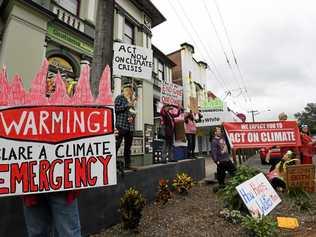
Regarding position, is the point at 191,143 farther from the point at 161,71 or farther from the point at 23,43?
the point at 161,71

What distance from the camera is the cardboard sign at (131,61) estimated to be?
5.04 meters

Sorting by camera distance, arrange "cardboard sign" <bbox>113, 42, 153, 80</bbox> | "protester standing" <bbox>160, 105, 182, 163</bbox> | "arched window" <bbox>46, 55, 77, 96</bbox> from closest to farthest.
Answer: "cardboard sign" <bbox>113, 42, 153, 80</bbox>
"protester standing" <bbox>160, 105, 182, 163</bbox>
"arched window" <bbox>46, 55, 77, 96</bbox>

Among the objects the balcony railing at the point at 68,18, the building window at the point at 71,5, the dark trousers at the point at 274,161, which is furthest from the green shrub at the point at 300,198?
the building window at the point at 71,5

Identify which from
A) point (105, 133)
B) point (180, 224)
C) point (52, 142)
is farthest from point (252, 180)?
point (52, 142)

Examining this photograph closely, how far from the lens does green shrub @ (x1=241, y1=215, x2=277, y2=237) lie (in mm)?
3677

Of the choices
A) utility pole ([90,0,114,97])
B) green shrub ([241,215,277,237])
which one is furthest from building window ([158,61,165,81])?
green shrub ([241,215,277,237])

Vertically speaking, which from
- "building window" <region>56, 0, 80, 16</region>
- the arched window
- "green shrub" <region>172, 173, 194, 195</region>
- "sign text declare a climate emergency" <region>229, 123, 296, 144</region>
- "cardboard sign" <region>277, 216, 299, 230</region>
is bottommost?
"cardboard sign" <region>277, 216, 299, 230</region>

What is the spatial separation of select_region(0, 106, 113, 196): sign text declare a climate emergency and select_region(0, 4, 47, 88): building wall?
5.88m

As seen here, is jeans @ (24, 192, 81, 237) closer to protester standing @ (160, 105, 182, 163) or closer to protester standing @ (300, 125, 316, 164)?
protester standing @ (160, 105, 182, 163)

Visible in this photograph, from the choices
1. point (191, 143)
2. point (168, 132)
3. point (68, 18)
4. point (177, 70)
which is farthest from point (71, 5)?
point (177, 70)

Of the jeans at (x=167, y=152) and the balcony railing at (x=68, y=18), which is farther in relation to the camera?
the balcony railing at (x=68, y=18)

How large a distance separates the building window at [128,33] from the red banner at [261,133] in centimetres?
801

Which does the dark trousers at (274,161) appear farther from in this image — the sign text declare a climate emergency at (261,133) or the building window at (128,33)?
the building window at (128,33)

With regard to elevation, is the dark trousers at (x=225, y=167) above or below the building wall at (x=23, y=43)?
below
